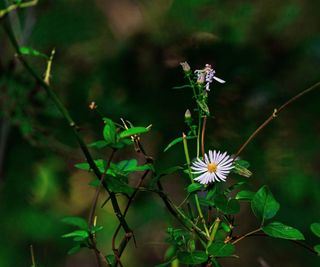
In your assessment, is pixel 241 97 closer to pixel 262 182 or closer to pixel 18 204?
pixel 262 182

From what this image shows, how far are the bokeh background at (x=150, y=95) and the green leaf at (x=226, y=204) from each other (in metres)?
0.84

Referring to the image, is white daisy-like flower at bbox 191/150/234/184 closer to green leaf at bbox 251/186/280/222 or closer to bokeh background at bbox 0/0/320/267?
green leaf at bbox 251/186/280/222

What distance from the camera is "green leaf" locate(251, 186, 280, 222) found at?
639mm

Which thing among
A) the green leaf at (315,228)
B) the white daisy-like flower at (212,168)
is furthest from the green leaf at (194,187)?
the green leaf at (315,228)

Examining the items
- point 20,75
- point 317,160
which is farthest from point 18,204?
point 317,160

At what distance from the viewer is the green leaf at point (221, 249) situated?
59 cm

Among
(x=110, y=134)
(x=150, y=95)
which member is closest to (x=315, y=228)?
(x=110, y=134)

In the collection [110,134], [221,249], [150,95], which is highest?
[150,95]

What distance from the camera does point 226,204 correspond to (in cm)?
61

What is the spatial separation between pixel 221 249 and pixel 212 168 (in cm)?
8

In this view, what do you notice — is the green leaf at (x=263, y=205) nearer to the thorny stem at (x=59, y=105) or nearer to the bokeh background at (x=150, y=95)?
the thorny stem at (x=59, y=105)

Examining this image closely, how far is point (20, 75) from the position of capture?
152 centimetres

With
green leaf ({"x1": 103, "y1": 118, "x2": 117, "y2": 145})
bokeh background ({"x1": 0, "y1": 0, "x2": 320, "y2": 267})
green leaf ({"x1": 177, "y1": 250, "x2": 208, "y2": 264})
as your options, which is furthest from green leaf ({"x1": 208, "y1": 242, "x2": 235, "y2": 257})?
bokeh background ({"x1": 0, "y1": 0, "x2": 320, "y2": 267})

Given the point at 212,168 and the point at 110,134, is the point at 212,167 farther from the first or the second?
the point at 110,134
